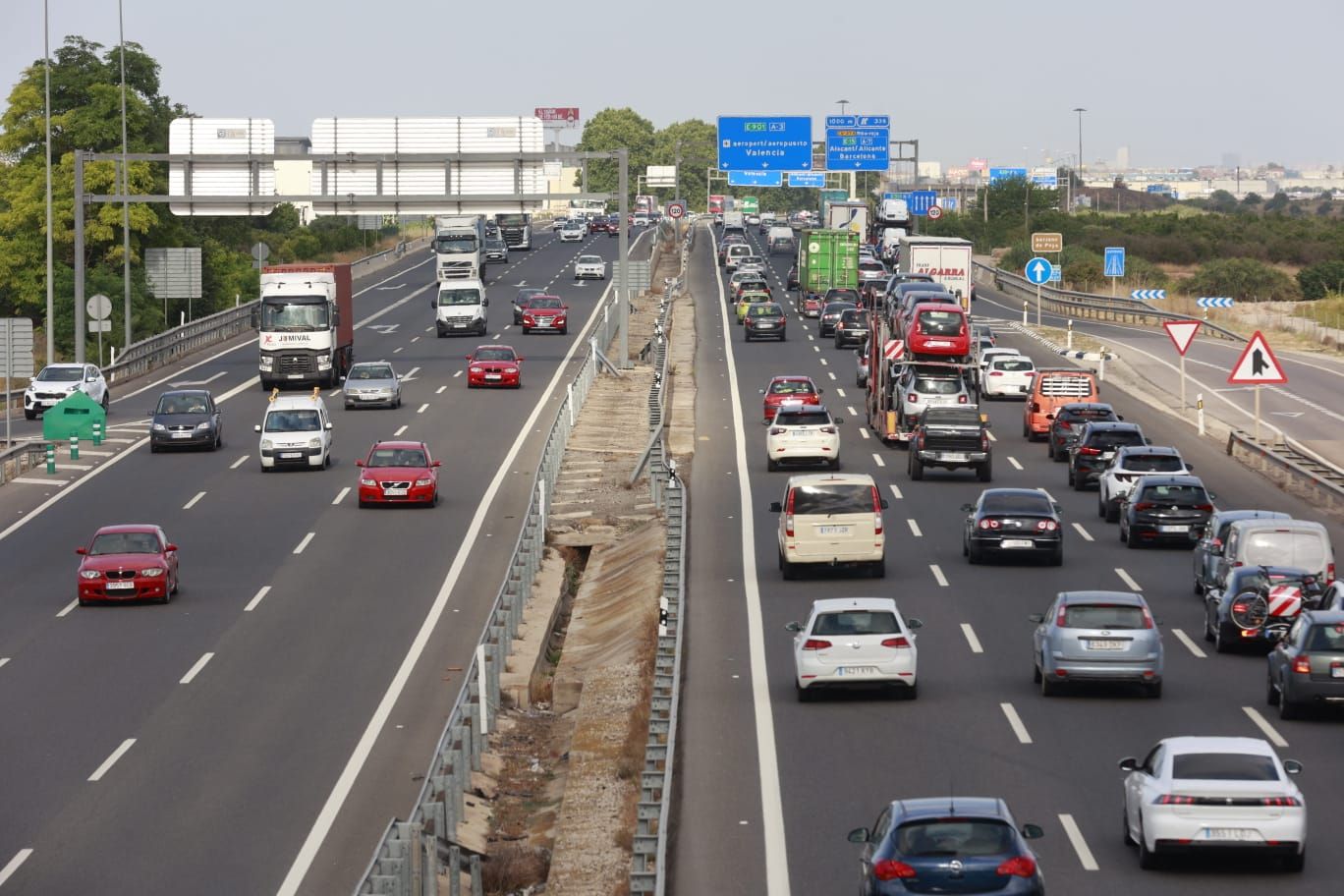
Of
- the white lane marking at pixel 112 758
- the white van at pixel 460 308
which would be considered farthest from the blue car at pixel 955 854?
the white van at pixel 460 308

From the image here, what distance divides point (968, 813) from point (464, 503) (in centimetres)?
3091

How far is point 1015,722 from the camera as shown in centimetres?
2569

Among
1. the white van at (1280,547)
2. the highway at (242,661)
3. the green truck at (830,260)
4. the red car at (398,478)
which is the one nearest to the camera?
the highway at (242,661)

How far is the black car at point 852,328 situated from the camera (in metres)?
79.8

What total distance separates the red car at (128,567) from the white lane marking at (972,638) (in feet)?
44.9

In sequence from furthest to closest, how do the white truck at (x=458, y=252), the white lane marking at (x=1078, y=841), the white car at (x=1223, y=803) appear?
the white truck at (x=458, y=252)
the white lane marking at (x=1078, y=841)
the white car at (x=1223, y=803)

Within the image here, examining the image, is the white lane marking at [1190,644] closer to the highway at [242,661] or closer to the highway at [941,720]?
the highway at [941,720]

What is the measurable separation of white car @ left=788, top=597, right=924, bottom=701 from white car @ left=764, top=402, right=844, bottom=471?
22642 mm

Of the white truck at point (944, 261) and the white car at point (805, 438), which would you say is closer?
the white car at point (805, 438)

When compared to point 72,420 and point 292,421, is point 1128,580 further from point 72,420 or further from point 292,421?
point 72,420

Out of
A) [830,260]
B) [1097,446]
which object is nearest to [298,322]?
[1097,446]

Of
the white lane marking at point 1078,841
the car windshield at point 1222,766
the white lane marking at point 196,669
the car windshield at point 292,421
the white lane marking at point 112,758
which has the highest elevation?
the car windshield at point 292,421

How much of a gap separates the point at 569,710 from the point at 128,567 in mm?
8614

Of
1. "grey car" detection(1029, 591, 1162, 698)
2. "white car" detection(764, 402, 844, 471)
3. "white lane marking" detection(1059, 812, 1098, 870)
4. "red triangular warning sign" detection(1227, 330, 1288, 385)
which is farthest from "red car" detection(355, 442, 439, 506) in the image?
"white lane marking" detection(1059, 812, 1098, 870)
